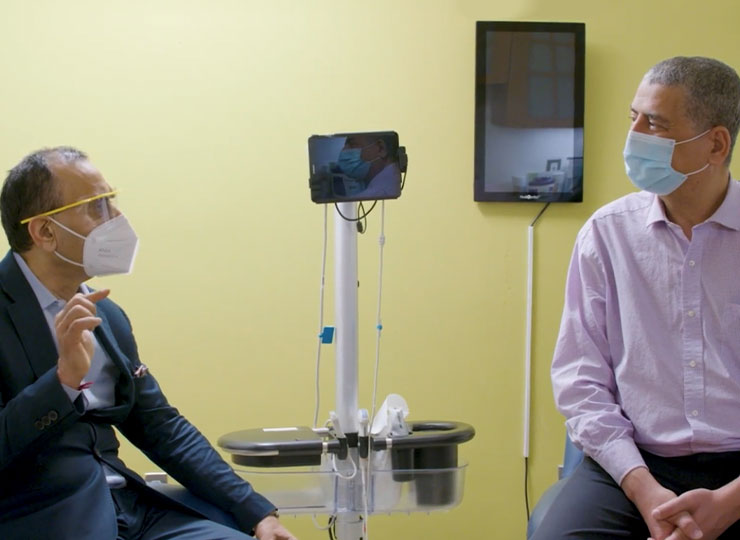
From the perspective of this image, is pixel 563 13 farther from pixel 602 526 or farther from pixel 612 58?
pixel 602 526

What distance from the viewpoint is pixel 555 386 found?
1.71 m

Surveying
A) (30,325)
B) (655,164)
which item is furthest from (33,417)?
(655,164)

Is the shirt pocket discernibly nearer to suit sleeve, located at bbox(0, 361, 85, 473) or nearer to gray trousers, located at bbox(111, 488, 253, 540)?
gray trousers, located at bbox(111, 488, 253, 540)

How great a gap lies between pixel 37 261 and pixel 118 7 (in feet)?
4.09

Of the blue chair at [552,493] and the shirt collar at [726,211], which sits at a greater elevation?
the shirt collar at [726,211]

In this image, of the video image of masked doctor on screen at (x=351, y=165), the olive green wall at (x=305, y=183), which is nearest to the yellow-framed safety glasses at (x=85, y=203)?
the video image of masked doctor on screen at (x=351, y=165)

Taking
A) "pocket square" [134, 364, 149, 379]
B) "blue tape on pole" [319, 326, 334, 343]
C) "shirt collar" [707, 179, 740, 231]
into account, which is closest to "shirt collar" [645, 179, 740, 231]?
"shirt collar" [707, 179, 740, 231]

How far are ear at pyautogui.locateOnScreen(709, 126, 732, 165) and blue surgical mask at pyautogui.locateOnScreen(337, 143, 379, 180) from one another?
755 millimetres

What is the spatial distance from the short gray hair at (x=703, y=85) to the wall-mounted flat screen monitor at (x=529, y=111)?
93cm

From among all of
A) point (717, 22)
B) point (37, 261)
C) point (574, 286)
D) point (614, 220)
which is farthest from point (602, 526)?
point (717, 22)

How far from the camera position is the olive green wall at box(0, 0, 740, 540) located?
254 cm

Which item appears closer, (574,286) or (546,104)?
(574,286)

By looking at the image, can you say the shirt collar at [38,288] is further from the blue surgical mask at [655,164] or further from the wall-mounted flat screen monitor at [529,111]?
the wall-mounted flat screen monitor at [529,111]

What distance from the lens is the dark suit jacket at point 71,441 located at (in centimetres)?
139
